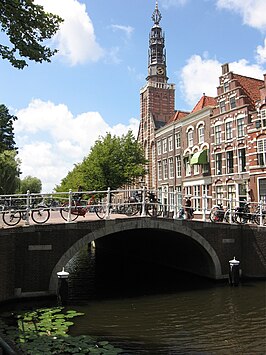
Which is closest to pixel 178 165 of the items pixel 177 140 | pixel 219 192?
pixel 177 140

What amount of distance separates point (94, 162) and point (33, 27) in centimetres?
2396

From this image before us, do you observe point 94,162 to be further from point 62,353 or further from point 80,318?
point 62,353

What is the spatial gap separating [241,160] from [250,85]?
21.4 ft

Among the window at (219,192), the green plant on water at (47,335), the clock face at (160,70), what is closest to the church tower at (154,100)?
the clock face at (160,70)

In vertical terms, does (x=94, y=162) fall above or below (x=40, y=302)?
above

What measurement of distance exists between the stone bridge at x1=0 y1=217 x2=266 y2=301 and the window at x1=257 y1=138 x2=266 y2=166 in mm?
8194

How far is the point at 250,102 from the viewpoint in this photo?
25922mm

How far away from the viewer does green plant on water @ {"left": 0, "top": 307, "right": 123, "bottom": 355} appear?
7758 mm

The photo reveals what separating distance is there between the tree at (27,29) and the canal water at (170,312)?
683 centimetres

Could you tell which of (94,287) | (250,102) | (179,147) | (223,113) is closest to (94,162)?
(179,147)

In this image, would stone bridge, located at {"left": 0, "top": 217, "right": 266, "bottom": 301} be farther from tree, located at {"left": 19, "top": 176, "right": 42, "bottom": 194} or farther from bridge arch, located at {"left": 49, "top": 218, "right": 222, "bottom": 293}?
tree, located at {"left": 19, "top": 176, "right": 42, "bottom": 194}

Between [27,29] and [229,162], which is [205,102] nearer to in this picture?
[229,162]

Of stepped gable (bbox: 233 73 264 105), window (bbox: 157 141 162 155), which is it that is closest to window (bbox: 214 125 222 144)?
stepped gable (bbox: 233 73 264 105)

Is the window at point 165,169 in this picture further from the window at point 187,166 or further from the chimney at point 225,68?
A: the chimney at point 225,68
